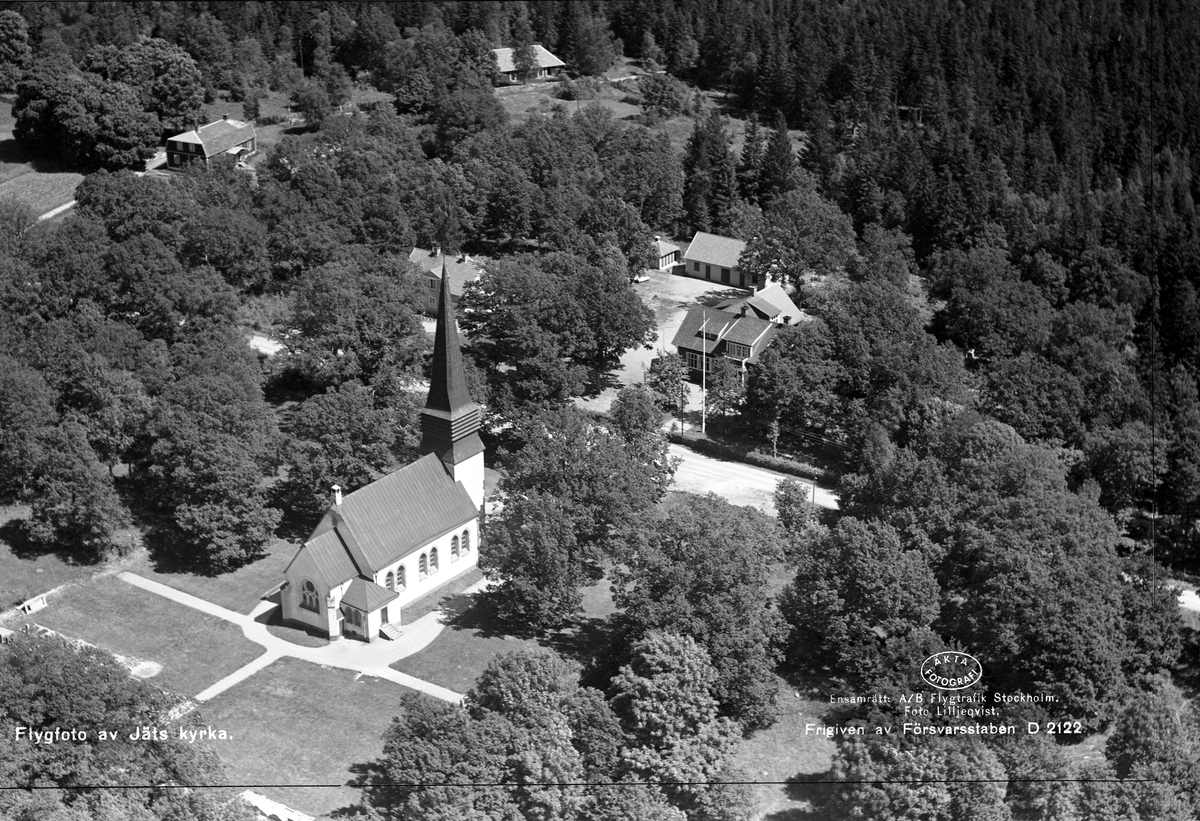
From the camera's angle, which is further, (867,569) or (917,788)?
(867,569)

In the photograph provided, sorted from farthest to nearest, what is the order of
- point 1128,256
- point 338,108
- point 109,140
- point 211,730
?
point 338,108 < point 109,140 < point 1128,256 < point 211,730

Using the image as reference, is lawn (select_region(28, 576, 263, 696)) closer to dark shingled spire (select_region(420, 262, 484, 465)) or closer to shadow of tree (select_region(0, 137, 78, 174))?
dark shingled spire (select_region(420, 262, 484, 465))

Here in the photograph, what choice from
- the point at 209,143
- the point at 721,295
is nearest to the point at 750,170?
the point at 721,295

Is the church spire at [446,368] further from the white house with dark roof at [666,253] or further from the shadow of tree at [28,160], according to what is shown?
the shadow of tree at [28,160]

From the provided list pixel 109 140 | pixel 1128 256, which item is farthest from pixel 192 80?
pixel 1128 256

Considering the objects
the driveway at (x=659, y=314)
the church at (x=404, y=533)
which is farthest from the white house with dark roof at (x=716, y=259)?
the church at (x=404, y=533)

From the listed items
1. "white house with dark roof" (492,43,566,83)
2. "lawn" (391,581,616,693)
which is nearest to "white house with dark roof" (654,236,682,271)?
"white house with dark roof" (492,43,566,83)

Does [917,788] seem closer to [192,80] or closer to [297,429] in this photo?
[297,429]
